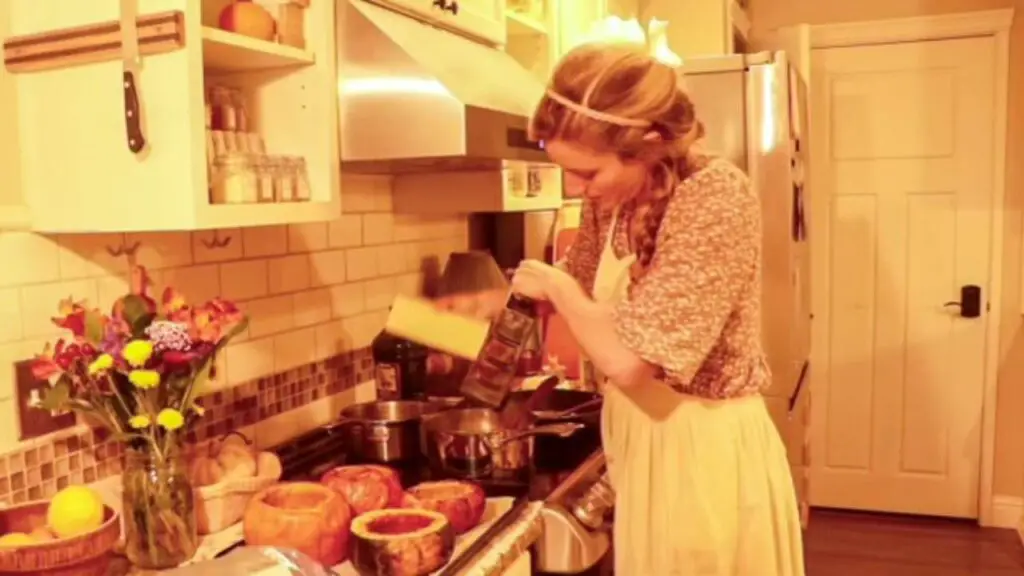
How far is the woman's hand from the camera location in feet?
5.41

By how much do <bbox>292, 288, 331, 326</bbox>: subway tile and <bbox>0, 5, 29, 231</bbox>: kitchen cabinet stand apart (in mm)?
730

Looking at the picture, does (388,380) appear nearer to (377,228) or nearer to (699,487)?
(377,228)

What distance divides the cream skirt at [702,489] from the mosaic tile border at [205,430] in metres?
Answer: 0.80

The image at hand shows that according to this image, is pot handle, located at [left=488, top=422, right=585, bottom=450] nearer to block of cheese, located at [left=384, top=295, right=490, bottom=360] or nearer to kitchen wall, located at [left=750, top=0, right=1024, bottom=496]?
block of cheese, located at [left=384, top=295, right=490, bottom=360]

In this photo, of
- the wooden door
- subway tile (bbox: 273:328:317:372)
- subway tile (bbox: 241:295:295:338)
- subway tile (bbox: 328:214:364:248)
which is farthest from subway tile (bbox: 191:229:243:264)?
the wooden door

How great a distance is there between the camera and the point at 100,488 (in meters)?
1.65

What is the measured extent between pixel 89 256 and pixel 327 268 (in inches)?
28.4

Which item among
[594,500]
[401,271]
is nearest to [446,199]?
[401,271]

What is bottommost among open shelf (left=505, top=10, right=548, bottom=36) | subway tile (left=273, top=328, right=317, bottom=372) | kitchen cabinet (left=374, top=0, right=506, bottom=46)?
subway tile (left=273, top=328, right=317, bottom=372)

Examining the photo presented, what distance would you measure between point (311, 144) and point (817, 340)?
3.36 metres

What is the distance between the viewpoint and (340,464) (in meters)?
2.04

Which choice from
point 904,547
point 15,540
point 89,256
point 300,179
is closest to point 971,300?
point 904,547

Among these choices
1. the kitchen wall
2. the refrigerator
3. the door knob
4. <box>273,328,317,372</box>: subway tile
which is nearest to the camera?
<box>273,328,317,372</box>: subway tile

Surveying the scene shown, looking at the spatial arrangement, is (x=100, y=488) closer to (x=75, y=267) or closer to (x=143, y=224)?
(x=75, y=267)
